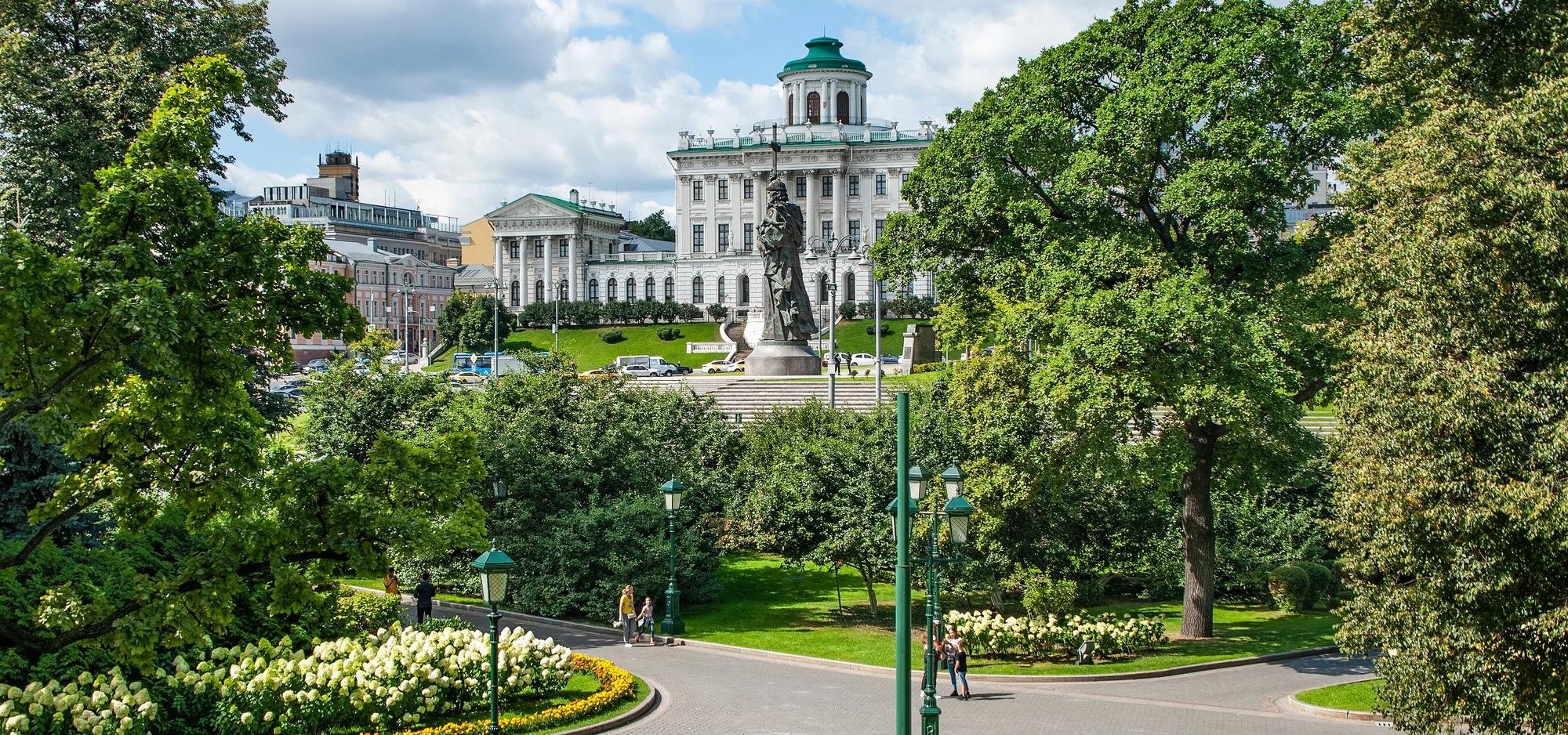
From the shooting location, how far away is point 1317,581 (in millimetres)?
30266

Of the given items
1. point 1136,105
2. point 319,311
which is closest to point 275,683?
point 319,311

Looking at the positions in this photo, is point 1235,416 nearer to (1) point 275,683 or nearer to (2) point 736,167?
(1) point 275,683

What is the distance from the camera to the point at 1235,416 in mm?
21500

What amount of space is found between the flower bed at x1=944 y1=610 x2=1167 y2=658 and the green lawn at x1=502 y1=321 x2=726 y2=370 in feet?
215

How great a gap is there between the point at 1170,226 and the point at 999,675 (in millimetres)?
10069

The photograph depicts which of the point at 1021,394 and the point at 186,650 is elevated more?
the point at 1021,394

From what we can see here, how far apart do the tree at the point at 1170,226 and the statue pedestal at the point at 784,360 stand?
27.6 meters

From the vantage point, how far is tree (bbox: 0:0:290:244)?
2197 cm

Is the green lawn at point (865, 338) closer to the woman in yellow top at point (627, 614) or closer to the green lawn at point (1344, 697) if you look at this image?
the woman in yellow top at point (627, 614)

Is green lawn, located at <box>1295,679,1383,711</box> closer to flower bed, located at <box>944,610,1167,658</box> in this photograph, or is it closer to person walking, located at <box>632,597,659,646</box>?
flower bed, located at <box>944,610,1167,658</box>

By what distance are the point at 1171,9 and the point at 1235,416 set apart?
26.9 feet

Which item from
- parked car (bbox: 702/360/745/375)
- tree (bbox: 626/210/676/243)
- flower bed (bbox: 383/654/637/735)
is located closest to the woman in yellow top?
flower bed (bbox: 383/654/637/735)

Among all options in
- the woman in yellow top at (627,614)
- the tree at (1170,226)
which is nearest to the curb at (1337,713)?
the tree at (1170,226)

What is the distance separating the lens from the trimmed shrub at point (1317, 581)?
30.2 m
